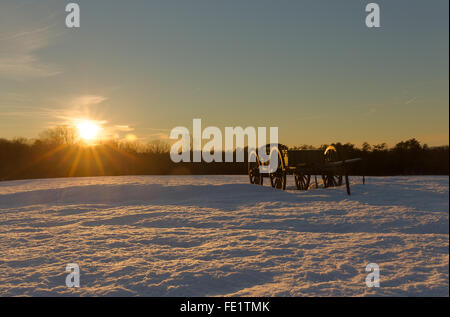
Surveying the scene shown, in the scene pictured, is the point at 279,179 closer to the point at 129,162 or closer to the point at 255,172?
the point at 255,172

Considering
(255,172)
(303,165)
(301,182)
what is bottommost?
(301,182)

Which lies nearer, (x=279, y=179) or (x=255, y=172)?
(x=279, y=179)

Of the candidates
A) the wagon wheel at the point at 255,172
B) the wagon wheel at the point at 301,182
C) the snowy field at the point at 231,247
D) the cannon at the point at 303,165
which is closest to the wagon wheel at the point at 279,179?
the cannon at the point at 303,165

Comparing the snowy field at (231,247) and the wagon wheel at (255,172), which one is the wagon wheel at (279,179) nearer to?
the wagon wheel at (255,172)

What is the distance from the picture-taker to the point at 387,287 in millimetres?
3881

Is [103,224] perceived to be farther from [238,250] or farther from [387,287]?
[387,287]

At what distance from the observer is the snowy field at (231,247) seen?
4.09 meters

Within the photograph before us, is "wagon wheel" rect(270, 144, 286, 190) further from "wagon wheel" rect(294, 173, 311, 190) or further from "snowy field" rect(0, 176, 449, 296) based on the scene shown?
"snowy field" rect(0, 176, 449, 296)

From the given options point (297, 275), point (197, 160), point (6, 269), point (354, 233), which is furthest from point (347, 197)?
point (197, 160)

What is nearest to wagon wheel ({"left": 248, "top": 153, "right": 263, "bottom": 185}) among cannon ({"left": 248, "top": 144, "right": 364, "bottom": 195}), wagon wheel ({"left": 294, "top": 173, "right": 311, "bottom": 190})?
cannon ({"left": 248, "top": 144, "right": 364, "bottom": 195})

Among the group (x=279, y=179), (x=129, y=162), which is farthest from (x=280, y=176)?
(x=129, y=162)

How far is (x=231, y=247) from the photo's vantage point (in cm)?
575

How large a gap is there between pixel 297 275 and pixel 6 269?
12.7ft

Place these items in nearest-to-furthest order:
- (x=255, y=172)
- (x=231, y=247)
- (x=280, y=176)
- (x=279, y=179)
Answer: (x=231, y=247) < (x=280, y=176) < (x=279, y=179) < (x=255, y=172)
